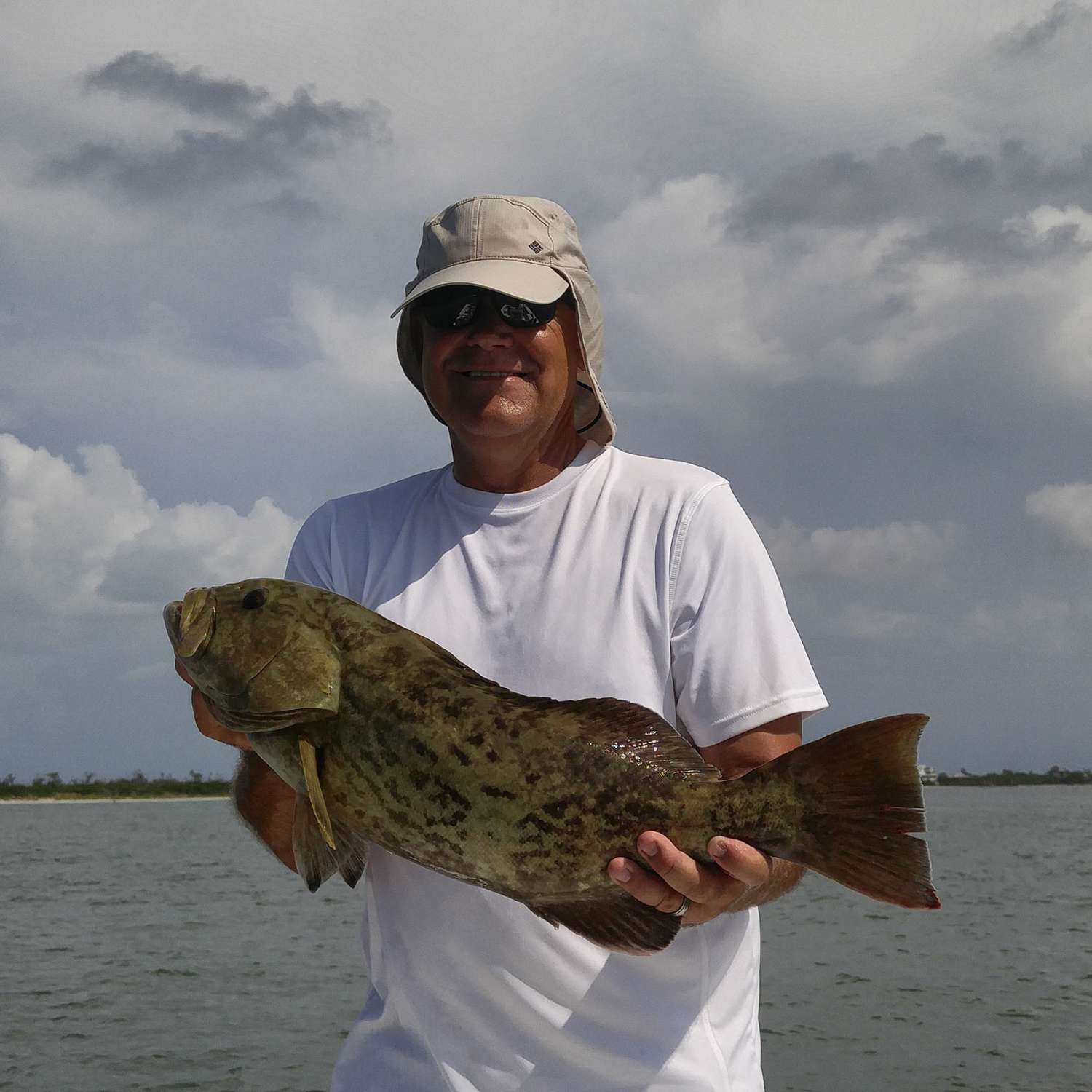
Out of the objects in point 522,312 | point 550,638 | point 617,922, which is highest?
point 522,312

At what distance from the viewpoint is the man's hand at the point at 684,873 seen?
2.76 meters

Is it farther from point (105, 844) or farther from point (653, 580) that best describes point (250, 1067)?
point (105, 844)

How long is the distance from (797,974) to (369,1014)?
2369 cm

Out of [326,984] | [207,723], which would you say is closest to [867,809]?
[207,723]

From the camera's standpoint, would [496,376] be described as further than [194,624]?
Yes

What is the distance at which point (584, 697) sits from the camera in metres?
3.22

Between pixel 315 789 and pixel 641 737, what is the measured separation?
2.70 ft

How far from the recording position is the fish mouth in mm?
3344

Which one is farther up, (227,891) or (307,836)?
(307,836)

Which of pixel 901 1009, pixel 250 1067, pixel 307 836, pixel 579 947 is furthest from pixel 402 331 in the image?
pixel 901 1009

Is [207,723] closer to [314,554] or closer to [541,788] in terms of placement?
[314,554]

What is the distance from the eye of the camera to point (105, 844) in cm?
5809

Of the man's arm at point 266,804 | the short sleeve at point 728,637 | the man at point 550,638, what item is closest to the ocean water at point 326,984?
the man's arm at point 266,804

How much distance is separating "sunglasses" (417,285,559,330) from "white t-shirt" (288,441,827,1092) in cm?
49
